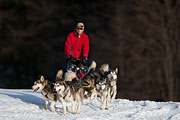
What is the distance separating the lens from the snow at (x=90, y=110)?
886 cm

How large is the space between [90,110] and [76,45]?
6.42ft

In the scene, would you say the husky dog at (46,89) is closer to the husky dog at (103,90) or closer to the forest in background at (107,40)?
the husky dog at (103,90)

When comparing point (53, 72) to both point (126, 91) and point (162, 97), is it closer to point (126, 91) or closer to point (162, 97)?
point (126, 91)

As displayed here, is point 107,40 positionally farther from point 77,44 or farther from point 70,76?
point 70,76

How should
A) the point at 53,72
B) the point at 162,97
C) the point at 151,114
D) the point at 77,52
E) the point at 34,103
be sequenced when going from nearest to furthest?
the point at 151,114, the point at 34,103, the point at 77,52, the point at 162,97, the point at 53,72

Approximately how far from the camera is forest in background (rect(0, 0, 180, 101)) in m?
26.9

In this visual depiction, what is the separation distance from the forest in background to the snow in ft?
51.3

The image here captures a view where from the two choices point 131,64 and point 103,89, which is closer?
point 103,89

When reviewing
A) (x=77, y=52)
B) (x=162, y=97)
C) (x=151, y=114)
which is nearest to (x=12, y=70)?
(x=162, y=97)

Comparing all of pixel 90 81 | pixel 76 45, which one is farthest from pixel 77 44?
pixel 90 81

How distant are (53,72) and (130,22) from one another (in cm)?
602

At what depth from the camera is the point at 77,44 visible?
11.1 meters

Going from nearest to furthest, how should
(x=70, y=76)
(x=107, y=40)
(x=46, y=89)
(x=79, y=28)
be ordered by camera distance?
(x=46, y=89)
(x=70, y=76)
(x=79, y=28)
(x=107, y=40)

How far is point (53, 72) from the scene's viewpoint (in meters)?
29.3
